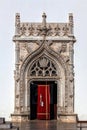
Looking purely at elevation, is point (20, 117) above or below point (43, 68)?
below

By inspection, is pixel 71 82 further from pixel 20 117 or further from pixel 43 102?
pixel 20 117

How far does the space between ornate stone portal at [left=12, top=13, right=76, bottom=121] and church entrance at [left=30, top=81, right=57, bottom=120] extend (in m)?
0.62

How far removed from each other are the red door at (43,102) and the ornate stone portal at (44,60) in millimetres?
714

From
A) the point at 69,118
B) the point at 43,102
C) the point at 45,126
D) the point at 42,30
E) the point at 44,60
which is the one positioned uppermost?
the point at 42,30

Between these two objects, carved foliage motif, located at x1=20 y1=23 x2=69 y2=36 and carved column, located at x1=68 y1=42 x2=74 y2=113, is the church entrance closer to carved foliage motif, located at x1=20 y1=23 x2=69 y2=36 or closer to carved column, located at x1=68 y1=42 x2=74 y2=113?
carved column, located at x1=68 y1=42 x2=74 y2=113

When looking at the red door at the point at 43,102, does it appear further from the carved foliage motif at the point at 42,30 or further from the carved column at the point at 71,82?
the carved foliage motif at the point at 42,30

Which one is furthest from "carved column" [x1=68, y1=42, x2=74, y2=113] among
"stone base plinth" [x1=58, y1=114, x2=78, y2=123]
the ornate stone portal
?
"stone base plinth" [x1=58, y1=114, x2=78, y2=123]

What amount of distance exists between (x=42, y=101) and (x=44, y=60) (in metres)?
2.48

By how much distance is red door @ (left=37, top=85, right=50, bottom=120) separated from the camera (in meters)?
34.0

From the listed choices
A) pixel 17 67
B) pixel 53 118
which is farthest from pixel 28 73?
pixel 53 118

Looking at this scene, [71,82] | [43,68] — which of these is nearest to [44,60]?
[43,68]

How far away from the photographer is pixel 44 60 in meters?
33.6

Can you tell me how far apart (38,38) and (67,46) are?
1697mm

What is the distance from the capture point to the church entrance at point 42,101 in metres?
34.1
